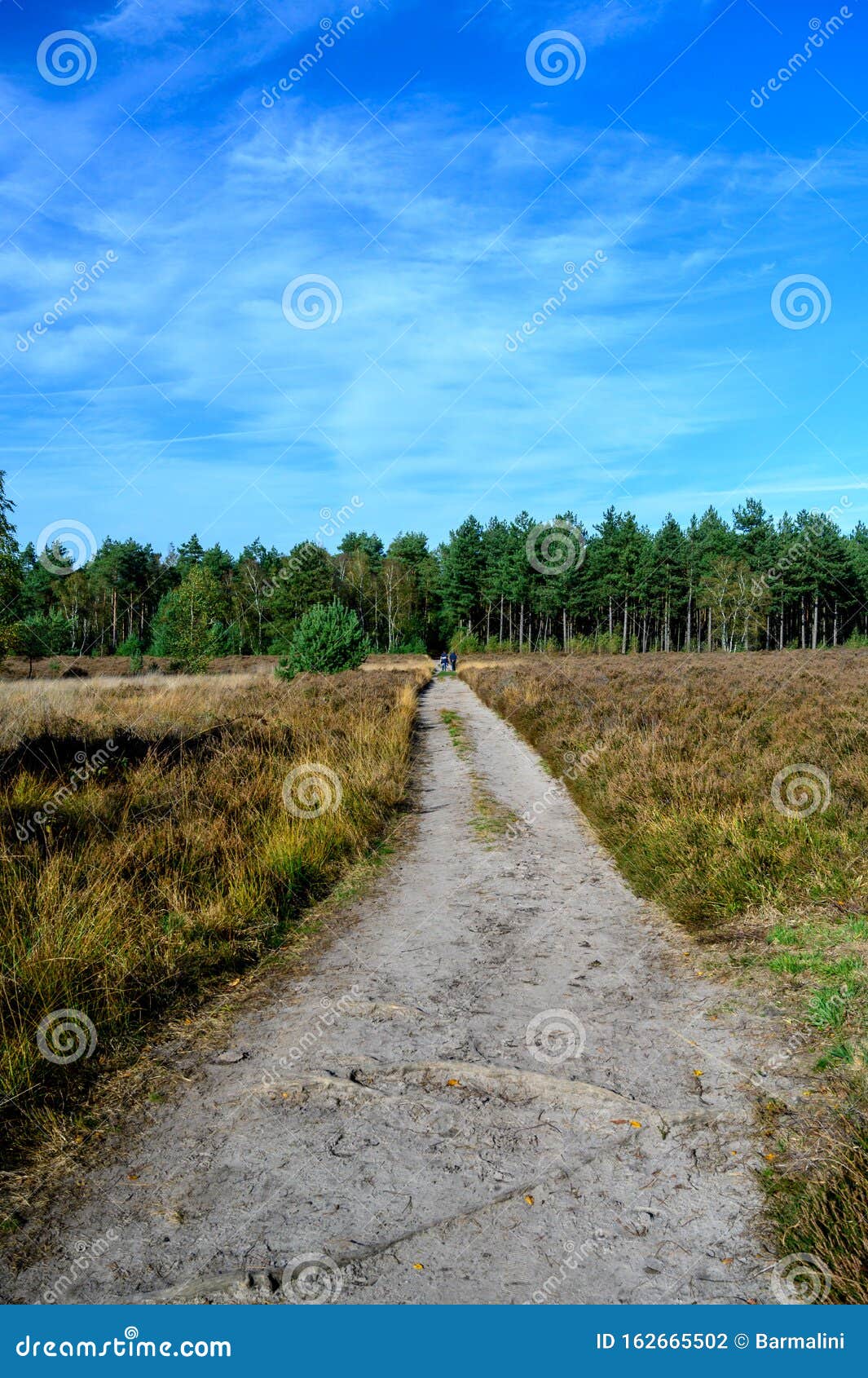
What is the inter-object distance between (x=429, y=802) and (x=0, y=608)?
11388mm

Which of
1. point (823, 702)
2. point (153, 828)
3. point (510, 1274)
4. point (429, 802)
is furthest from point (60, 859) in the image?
point (823, 702)

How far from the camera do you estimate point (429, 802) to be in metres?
10.4

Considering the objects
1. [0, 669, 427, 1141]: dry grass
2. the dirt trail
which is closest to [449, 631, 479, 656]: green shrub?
[0, 669, 427, 1141]: dry grass

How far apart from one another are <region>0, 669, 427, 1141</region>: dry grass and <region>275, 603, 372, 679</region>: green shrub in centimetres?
1367

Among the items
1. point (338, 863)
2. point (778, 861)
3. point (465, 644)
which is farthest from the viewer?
point (465, 644)

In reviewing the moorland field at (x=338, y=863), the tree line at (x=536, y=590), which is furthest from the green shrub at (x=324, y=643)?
the tree line at (x=536, y=590)

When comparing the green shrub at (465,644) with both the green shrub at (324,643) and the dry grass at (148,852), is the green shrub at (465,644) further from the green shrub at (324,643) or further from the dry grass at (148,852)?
the dry grass at (148,852)

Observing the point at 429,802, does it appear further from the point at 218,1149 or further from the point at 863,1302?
the point at 863,1302

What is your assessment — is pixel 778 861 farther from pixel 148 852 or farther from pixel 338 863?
pixel 148 852

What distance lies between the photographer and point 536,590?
227 feet

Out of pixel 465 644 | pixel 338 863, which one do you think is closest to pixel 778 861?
pixel 338 863

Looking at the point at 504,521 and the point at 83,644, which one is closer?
the point at 83,644

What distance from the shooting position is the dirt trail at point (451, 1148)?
2.45 metres

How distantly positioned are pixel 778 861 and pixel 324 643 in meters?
23.1
